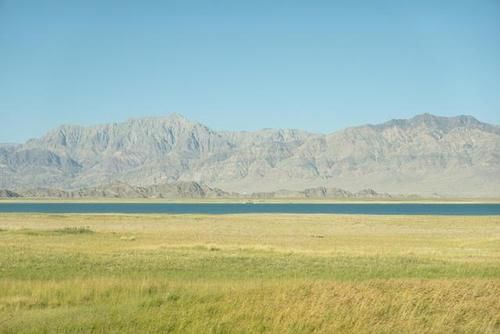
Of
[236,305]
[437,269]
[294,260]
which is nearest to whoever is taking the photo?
[236,305]

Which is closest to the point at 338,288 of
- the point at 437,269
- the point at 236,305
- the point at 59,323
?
the point at 236,305

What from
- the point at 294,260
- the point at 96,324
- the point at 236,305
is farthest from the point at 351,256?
the point at 96,324

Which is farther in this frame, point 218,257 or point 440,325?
point 218,257

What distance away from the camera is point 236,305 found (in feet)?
52.2

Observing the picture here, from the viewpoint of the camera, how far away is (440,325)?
1437 cm

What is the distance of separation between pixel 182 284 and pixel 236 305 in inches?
211

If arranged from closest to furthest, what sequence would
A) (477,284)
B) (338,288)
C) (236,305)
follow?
(236,305) → (338,288) → (477,284)

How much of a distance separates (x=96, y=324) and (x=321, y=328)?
15.4ft

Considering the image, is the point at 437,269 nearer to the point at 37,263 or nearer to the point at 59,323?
the point at 37,263

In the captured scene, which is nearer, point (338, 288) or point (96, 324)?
point (96, 324)

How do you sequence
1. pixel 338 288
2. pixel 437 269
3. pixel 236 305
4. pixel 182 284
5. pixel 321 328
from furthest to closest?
pixel 437 269, pixel 182 284, pixel 338 288, pixel 236 305, pixel 321 328

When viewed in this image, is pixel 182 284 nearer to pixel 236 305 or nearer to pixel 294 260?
pixel 236 305

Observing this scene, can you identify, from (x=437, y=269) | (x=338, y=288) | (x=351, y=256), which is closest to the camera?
(x=338, y=288)

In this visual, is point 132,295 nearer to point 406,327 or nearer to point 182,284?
point 182,284
